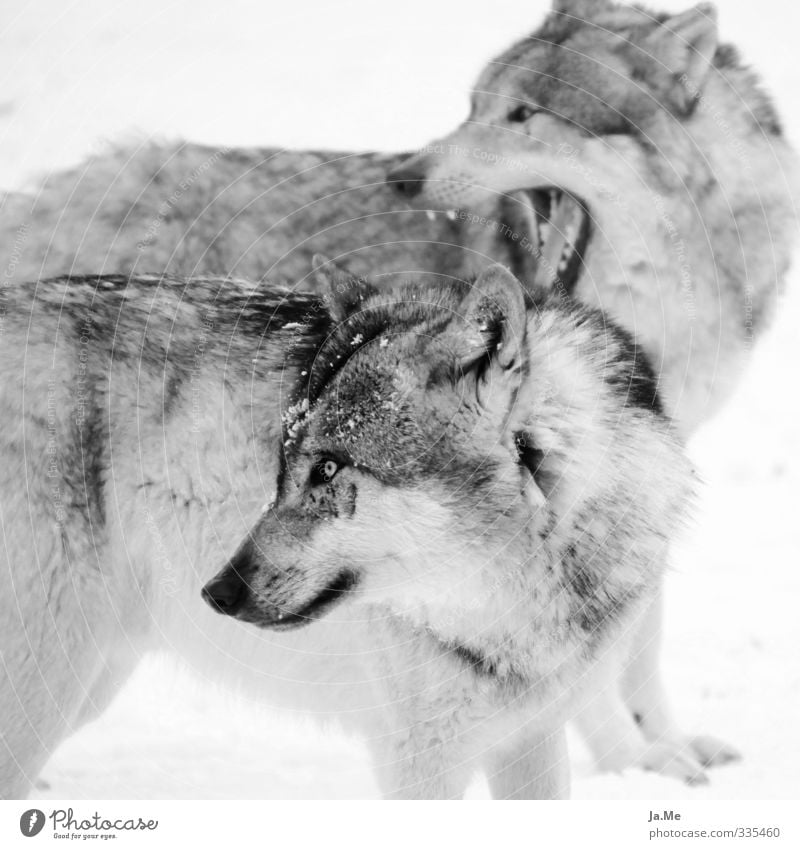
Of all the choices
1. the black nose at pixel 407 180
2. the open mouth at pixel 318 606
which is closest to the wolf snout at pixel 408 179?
the black nose at pixel 407 180

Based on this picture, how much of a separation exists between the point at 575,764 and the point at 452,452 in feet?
6.56

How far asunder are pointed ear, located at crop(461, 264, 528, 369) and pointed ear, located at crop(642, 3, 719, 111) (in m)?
2.29

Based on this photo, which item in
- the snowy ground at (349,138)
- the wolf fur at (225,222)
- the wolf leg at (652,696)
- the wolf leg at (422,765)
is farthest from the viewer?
the wolf fur at (225,222)

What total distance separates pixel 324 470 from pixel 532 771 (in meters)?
1.30

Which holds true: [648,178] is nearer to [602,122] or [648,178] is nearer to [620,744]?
[602,122]

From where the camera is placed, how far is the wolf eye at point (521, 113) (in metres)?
4.24

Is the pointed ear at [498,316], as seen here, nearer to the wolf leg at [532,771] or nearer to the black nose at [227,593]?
the black nose at [227,593]

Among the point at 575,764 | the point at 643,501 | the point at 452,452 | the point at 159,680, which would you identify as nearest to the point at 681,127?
the point at 643,501

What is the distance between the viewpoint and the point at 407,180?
4.30 metres

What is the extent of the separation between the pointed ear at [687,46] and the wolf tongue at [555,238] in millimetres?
645

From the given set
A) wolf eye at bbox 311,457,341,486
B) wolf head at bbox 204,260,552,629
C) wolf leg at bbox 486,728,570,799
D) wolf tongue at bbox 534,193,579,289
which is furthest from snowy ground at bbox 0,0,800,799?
wolf eye at bbox 311,457,341,486

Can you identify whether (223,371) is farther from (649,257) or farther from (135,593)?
(649,257)

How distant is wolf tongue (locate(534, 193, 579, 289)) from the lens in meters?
4.34

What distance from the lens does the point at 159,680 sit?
3984 millimetres
